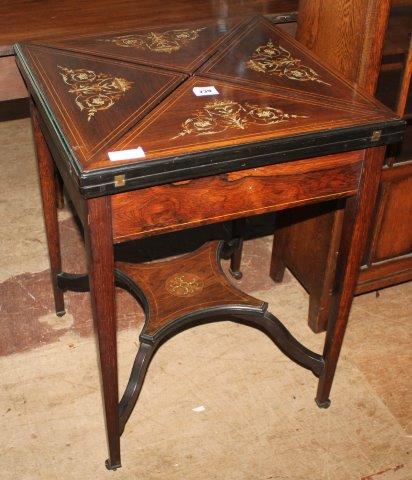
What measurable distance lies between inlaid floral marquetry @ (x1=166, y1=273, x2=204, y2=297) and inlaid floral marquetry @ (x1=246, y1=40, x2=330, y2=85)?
642 mm

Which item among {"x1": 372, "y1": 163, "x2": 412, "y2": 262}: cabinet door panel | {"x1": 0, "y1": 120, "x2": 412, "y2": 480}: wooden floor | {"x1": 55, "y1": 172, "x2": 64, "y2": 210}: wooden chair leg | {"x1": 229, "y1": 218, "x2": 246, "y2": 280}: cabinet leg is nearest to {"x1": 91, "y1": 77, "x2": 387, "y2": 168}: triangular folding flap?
{"x1": 372, "y1": 163, "x2": 412, "y2": 262}: cabinet door panel

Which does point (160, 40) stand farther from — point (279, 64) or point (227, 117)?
point (227, 117)

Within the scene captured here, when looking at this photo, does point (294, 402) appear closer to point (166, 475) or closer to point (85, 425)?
point (166, 475)

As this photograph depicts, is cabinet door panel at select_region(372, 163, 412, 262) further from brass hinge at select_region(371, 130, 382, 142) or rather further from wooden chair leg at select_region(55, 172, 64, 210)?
wooden chair leg at select_region(55, 172, 64, 210)

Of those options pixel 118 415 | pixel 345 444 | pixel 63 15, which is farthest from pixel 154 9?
pixel 345 444

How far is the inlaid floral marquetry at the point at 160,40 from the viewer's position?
6.13 feet

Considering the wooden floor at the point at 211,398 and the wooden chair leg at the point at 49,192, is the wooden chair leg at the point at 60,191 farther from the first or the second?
the wooden chair leg at the point at 49,192

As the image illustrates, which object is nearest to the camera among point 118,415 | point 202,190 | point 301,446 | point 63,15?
point 202,190

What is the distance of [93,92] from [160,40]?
1.34ft

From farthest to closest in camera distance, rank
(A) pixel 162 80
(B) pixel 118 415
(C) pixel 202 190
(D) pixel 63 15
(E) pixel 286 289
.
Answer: (E) pixel 286 289, (D) pixel 63 15, (B) pixel 118 415, (A) pixel 162 80, (C) pixel 202 190

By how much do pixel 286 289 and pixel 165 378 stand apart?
0.62m

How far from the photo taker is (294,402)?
2.07 metres

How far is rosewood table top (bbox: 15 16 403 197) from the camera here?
1.36m

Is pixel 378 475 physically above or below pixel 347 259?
below
